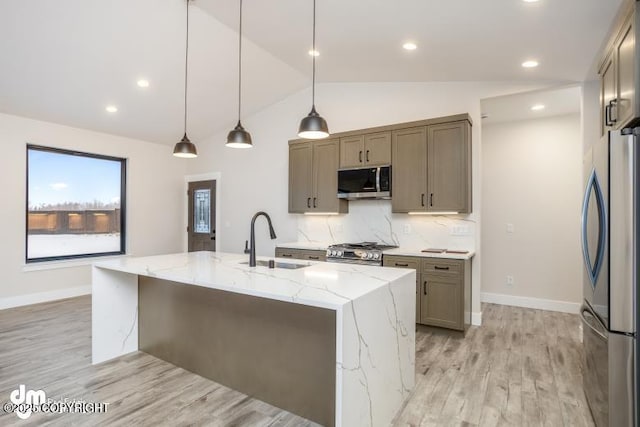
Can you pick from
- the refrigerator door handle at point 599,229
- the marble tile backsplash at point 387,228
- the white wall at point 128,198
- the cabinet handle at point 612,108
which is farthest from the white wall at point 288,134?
the refrigerator door handle at point 599,229

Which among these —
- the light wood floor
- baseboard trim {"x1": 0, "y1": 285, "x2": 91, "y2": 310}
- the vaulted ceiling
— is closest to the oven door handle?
the light wood floor

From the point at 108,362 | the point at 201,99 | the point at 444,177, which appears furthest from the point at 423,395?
the point at 201,99

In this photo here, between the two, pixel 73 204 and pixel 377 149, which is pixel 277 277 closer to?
pixel 377 149

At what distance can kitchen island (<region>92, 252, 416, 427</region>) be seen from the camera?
1.83 m

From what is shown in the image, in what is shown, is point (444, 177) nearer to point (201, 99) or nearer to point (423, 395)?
point (423, 395)

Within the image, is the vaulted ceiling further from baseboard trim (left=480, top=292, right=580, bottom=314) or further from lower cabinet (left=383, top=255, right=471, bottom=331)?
baseboard trim (left=480, top=292, right=580, bottom=314)

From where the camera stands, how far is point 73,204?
5.45 metres

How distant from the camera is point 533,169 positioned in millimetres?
4891

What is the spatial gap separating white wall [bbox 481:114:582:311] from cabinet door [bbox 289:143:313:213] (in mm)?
2634

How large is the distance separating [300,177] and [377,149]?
124 cm

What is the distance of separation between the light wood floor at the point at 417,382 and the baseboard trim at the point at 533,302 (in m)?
0.80

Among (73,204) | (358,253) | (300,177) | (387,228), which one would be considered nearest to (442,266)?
(358,253)

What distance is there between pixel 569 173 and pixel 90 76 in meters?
6.19

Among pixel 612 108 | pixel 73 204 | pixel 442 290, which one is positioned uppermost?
pixel 612 108
